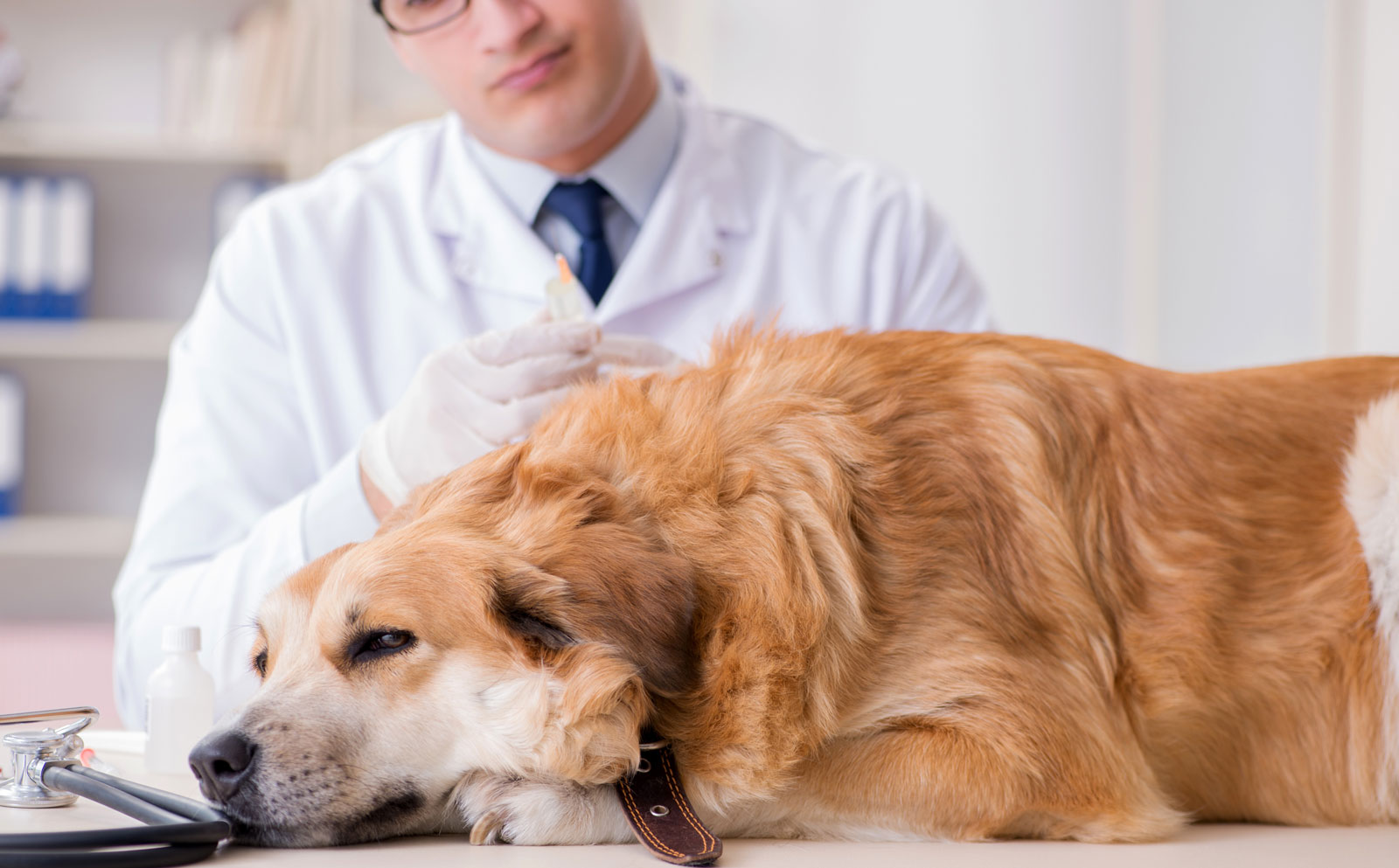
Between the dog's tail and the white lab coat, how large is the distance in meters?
0.89

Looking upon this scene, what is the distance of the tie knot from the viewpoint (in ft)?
6.47

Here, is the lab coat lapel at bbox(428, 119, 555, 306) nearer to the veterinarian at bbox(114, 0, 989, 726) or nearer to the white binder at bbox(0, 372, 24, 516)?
the veterinarian at bbox(114, 0, 989, 726)

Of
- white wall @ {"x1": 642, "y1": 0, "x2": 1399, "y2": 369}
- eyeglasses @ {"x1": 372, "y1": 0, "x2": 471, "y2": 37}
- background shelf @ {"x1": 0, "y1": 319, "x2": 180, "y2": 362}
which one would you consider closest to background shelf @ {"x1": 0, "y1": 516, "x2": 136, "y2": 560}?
background shelf @ {"x1": 0, "y1": 319, "x2": 180, "y2": 362}

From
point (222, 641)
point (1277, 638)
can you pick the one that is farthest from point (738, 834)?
point (222, 641)

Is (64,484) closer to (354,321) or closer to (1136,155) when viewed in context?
(354,321)

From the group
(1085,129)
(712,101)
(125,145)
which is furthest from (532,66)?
(125,145)

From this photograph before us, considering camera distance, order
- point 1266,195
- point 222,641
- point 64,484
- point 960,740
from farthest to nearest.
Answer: point 64,484 < point 1266,195 < point 222,641 < point 960,740

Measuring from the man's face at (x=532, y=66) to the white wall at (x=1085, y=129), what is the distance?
2037 mm

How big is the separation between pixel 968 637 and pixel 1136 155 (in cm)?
306

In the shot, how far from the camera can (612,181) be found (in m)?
2.00

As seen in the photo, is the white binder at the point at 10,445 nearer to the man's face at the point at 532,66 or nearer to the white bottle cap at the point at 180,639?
the man's face at the point at 532,66

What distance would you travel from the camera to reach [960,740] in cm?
95

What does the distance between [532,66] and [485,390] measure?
0.62 metres

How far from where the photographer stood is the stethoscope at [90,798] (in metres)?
0.73
